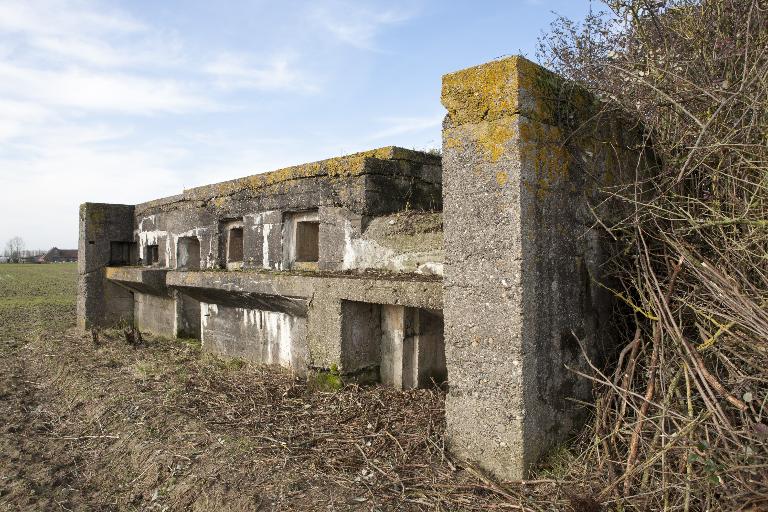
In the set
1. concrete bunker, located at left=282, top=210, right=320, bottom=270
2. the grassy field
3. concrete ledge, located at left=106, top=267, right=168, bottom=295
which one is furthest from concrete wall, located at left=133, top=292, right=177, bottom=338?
concrete bunker, located at left=282, top=210, right=320, bottom=270

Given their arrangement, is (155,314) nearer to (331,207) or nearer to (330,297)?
(331,207)

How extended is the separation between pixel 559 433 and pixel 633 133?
208 centimetres

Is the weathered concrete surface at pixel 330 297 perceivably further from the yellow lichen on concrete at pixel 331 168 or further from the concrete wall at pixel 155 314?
the concrete wall at pixel 155 314

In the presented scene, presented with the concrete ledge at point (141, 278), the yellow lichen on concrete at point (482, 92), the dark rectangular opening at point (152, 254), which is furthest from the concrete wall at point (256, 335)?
the yellow lichen on concrete at point (482, 92)

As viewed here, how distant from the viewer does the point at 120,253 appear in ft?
31.5

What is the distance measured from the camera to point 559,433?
10.0ft

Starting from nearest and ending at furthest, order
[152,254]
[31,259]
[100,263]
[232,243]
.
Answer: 1. [232,243]
2. [152,254]
3. [100,263]
4. [31,259]

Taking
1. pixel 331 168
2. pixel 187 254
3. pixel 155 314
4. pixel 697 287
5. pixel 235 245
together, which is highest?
pixel 331 168

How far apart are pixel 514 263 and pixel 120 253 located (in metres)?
8.69

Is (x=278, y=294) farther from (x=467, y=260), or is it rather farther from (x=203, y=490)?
(x=467, y=260)

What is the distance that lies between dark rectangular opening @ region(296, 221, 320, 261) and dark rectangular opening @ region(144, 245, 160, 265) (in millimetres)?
4204

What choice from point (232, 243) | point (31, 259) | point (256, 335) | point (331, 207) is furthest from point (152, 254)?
point (31, 259)

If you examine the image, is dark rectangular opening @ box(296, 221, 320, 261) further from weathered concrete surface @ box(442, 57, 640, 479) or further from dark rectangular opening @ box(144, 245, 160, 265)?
dark rectangular opening @ box(144, 245, 160, 265)

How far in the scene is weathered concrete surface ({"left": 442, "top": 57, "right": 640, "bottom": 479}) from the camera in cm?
285
